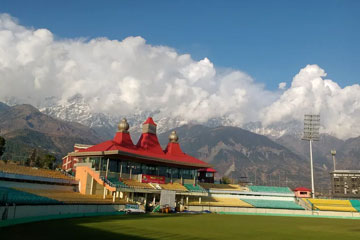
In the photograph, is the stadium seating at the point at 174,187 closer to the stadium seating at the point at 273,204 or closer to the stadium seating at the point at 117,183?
the stadium seating at the point at 117,183

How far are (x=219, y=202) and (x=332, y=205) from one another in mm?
29794

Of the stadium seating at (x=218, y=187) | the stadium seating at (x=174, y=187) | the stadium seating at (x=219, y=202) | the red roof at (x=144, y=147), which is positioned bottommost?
the stadium seating at (x=219, y=202)

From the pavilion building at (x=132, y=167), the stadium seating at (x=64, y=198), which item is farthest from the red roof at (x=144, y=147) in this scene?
the stadium seating at (x=64, y=198)

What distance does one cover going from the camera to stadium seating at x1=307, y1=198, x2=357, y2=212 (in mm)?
82250

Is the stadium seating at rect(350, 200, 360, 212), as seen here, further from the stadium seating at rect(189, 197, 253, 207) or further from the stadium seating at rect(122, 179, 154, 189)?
the stadium seating at rect(122, 179, 154, 189)

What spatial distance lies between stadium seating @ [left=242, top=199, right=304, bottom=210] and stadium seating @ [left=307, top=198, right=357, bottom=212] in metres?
4.48

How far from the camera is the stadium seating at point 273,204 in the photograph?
275ft

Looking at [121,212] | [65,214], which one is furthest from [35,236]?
[121,212]

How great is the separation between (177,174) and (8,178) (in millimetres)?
40845

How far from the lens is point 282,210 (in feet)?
264

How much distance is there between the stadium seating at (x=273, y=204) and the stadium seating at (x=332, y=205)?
448cm

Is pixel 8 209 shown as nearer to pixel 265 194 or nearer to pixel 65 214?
pixel 65 214

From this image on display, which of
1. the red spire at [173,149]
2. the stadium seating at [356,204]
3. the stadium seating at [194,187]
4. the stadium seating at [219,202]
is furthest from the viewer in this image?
the red spire at [173,149]

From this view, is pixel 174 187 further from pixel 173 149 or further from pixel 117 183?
pixel 117 183
